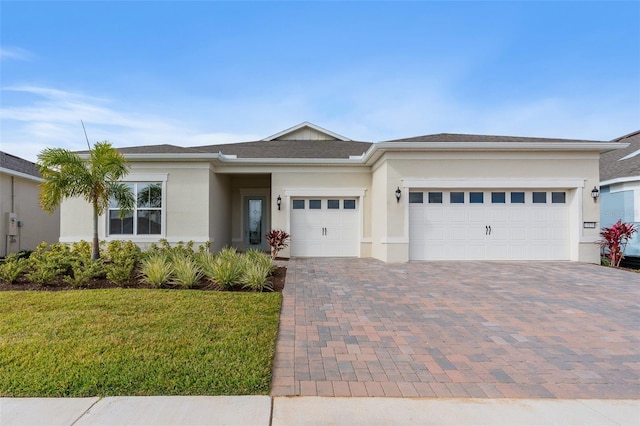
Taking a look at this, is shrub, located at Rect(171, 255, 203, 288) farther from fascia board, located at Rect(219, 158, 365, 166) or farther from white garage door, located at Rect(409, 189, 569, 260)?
white garage door, located at Rect(409, 189, 569, 260)

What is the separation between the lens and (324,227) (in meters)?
12.6

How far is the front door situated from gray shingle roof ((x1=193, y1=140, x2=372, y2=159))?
2185mm

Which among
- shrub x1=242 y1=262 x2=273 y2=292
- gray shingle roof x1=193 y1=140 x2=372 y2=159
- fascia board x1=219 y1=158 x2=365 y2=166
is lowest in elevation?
shrub x1=242 y1=262 x2=273 y2=292

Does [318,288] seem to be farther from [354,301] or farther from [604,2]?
[604,2]

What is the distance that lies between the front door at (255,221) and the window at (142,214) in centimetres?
406

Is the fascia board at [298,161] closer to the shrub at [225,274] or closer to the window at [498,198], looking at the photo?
the window at [498,198]

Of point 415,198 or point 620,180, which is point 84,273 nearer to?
point 415,198

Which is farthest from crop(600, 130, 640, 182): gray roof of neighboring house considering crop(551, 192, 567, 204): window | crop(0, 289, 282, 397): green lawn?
crop(0, 289, 282, 397): green lawn

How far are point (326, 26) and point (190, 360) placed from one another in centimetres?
886

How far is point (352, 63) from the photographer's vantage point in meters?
11.8

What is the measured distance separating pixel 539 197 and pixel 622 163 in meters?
6.47

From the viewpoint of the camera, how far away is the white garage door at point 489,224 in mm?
10969

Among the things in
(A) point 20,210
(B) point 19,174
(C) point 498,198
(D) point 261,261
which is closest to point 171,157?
(D) point 261,261

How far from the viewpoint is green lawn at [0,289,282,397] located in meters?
3.07
